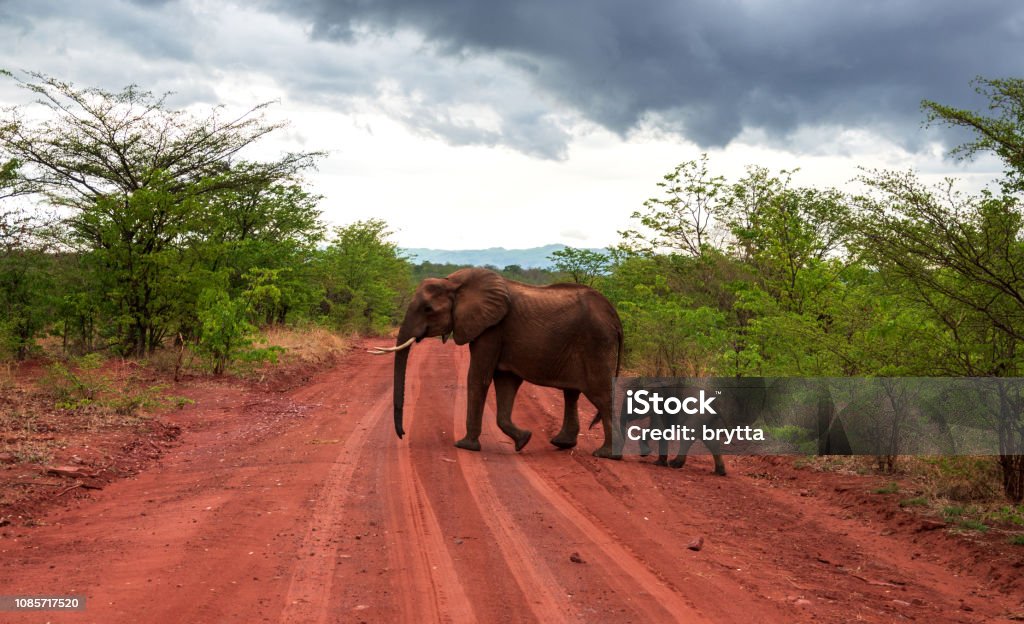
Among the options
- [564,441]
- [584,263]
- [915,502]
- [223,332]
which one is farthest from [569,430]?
[584,263]

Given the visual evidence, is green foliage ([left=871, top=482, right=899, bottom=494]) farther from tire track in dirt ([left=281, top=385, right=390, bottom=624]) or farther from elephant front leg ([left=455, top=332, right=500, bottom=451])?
tire track in dirt ([left=281, top=385, right=390, bottom=624])

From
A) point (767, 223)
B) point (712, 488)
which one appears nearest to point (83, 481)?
point (712, 488)

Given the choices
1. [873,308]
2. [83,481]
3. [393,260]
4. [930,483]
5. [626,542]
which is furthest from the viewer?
[393,260]

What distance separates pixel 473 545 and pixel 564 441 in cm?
499

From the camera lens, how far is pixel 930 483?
9.91 metres

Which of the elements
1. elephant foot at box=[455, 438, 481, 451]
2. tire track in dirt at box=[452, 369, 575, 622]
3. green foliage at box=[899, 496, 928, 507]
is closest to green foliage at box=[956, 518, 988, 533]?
green foliage at box=[899, 496, 928, 507]

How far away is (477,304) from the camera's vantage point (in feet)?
38.1

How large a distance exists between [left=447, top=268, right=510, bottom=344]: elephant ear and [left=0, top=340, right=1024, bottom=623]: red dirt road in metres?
1.68

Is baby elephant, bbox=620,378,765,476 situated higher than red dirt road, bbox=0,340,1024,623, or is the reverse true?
baby elephant, bbox=620,378,765,476

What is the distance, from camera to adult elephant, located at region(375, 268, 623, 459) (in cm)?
1157

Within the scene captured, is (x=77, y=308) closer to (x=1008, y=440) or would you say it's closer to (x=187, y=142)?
(x=187, y=142)

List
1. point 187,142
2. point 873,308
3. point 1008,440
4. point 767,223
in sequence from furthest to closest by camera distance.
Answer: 1. point 187,142
2. point 767,223
3. point 873,308
4. point 1008,440

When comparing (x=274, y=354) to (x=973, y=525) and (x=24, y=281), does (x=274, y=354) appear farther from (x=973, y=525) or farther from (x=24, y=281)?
(x=973, y=525)

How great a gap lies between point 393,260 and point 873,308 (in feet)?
123
